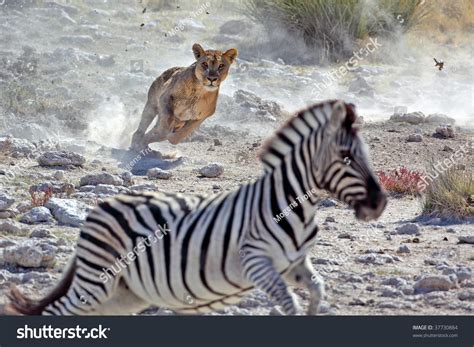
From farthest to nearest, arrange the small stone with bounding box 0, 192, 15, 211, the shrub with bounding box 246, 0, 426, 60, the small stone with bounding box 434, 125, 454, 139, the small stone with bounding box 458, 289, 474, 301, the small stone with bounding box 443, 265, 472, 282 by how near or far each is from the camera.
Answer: the shrub with bounding box 246, 0, 426, 60, the small stone with bounding box 434, 125, 454, 139, the small stone with bounding box 0, 192, 15, 211, the small stone with bounding box 443, 265, 472, 282, the small stone with bounding box 458, 289, 474, 301

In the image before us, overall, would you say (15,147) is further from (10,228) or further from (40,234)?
(40,234)

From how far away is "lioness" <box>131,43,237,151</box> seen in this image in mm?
17250

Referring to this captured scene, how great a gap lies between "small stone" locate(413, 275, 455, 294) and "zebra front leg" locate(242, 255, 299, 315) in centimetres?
276

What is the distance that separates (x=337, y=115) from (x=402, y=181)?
25.1ft

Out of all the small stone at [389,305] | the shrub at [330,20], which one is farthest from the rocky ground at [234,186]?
the shrub at [330,20]

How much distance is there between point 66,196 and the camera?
518 inches

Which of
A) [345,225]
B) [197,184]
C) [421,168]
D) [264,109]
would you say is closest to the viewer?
[345,225]

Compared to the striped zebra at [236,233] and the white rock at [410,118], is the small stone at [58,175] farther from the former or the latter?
the striped zebra at [236,233]

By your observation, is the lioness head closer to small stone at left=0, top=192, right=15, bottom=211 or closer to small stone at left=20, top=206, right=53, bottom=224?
small stone at left=0, top=192, right=15, bottom=211

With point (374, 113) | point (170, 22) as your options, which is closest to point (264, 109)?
point (374, 113)

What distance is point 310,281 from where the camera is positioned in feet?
24.2

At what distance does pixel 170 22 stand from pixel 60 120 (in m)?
7.88

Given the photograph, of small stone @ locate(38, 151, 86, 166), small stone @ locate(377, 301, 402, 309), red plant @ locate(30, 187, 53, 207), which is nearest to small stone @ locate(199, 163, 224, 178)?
small stone @ locate(38, 151, 86, 166)
